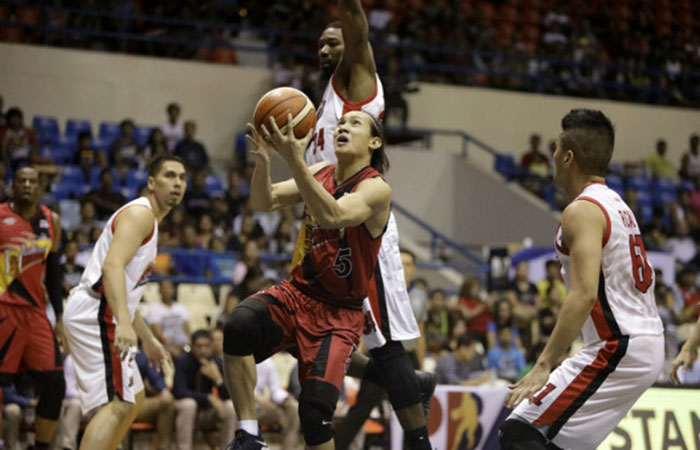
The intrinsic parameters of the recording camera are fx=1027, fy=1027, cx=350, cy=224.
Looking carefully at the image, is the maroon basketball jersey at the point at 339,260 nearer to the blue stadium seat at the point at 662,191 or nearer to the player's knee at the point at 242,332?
the player's knee at the point at 242,332

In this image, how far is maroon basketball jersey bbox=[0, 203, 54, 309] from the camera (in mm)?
7223

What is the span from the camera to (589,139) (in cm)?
473

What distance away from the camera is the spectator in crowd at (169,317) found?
10.2 m

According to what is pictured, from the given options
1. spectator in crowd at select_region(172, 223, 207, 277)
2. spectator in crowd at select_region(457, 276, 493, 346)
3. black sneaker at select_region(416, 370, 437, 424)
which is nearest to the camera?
black sneaker at select_region(416, 370, 437, 424)

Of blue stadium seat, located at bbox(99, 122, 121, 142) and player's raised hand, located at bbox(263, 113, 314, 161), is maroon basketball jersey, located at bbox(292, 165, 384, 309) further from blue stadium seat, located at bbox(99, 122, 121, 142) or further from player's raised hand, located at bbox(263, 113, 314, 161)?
blue stadium seat, located at bbox(99, 122, 121, 142)

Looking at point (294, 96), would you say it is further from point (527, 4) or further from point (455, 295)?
point (527, 4)

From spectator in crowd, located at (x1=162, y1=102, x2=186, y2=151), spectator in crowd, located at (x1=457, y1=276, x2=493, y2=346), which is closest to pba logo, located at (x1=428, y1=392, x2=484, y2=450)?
spectator in crowd, located at (x1=457, y1=276, x2=493, y2=346)

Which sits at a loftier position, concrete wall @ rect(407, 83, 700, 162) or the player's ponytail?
concrete wall @ rect(407, 83, 700, 162)

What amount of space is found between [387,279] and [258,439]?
126cm

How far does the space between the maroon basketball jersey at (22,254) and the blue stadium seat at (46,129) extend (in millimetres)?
6935

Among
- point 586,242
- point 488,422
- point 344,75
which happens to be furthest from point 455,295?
point 586,242

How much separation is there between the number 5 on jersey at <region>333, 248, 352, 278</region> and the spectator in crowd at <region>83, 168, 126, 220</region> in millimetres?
7971

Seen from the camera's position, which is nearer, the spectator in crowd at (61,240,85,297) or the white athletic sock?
the white athletic sock

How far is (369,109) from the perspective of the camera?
18.5 feet
